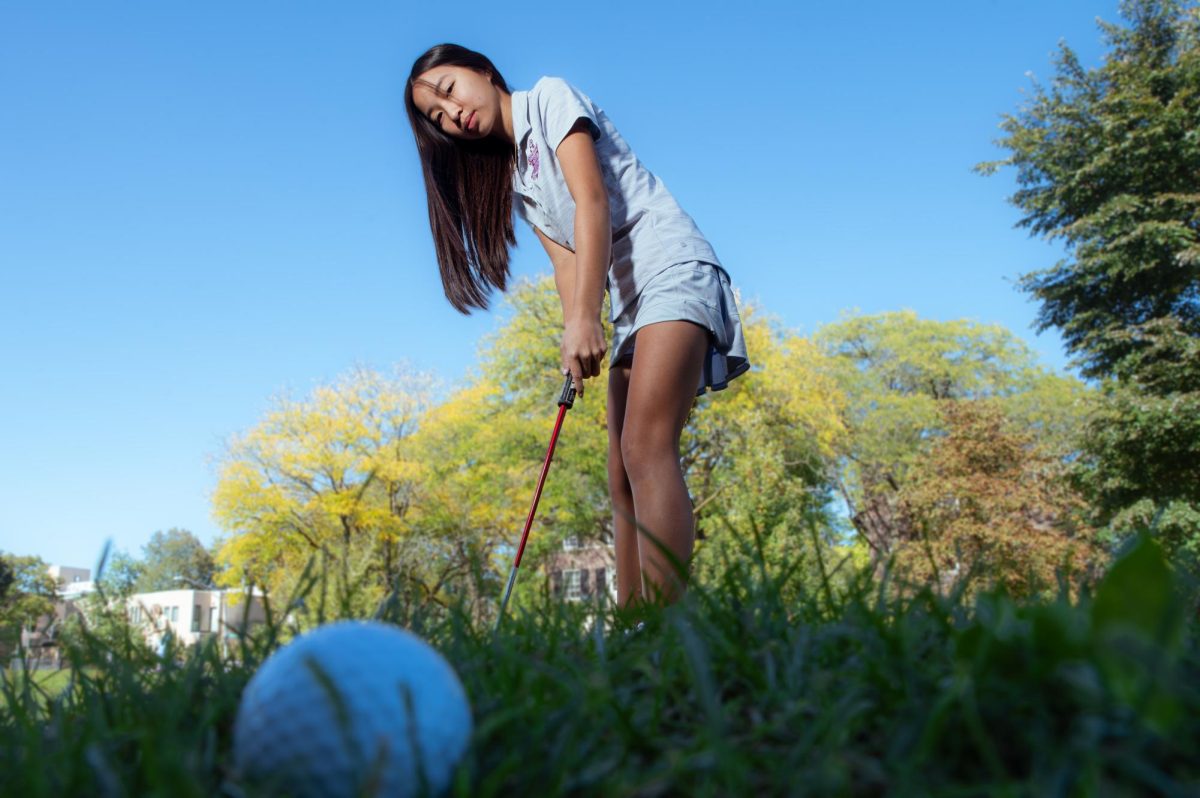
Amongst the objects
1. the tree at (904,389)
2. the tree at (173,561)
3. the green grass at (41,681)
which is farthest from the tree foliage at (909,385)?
the tree at (173,561)

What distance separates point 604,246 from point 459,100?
979 mm

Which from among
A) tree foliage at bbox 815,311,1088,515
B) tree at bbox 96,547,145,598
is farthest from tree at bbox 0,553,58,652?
tree foliage at bbox 815,311,1088,515

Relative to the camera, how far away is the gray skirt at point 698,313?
113 inches

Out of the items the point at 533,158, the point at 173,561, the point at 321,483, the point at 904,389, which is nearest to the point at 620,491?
the point at 533,158

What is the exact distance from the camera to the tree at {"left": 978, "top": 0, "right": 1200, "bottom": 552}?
690 inches

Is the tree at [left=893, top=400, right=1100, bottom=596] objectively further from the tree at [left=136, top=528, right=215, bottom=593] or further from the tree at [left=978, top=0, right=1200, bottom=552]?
the tree at [left=136, top=528, right=215, bottom=593]

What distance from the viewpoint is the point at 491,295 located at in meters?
4.18

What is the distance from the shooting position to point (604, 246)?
2.98 meters

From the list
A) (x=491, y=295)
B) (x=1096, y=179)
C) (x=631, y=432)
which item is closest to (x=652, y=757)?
(x=631, y=432)

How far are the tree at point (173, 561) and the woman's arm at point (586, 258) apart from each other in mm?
75047

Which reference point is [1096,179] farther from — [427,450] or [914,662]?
[914,662]

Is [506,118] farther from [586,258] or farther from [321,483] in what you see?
[321,483]

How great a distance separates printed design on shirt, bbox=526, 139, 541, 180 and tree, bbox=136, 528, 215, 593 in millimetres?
74644

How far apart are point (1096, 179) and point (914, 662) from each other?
2186 centimetres
